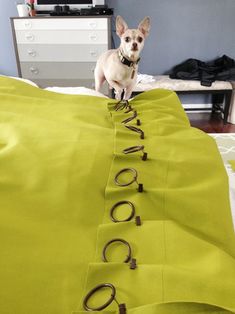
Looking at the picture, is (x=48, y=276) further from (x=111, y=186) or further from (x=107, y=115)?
(x=107, y=115)

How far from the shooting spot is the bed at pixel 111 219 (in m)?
0.33

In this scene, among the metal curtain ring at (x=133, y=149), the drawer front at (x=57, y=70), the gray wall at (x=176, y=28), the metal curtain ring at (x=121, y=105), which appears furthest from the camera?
the gray wall at (x=176, y=28)

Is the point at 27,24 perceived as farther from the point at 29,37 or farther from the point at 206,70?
the point at 206,70

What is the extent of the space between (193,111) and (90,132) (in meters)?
2.76

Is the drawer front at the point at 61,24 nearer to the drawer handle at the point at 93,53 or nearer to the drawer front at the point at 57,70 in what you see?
the drawer handle at the point at 93,53

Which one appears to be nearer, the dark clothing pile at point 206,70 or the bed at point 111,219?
the bed at point 111,219

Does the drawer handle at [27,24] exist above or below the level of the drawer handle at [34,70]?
above

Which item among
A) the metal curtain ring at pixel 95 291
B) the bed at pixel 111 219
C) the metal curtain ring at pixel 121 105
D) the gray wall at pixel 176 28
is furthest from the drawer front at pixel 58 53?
the metal curtain ring at pixel 95 291

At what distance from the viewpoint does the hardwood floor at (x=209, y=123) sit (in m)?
2.80

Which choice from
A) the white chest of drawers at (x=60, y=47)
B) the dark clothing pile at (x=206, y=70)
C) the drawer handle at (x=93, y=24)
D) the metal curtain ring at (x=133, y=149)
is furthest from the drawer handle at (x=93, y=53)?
the metal curtain ring at (x=133, y=149)

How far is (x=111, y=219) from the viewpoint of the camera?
18.0 inches

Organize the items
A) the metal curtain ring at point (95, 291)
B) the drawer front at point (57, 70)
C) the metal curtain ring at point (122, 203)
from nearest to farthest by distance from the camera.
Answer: the metal curtain ring at point (95, 291) < the metal curtain ring at point (122, 203) < the drawer front at point (57, 70)

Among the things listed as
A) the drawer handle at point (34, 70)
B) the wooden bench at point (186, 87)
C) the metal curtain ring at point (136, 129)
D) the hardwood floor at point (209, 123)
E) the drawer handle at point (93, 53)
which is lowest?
the hardwood floor at point (209, 123)

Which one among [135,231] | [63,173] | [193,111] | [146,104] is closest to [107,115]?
[146,104]
